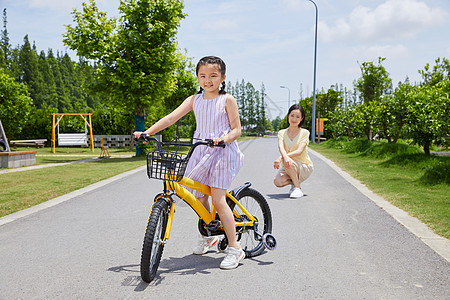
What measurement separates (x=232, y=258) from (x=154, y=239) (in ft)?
2.74

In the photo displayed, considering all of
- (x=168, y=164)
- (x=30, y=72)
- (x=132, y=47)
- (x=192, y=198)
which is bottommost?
(x=192, y=198)

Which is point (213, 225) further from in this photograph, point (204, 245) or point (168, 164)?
point (168, 164)

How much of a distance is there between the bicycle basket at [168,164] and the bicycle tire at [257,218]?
1.07 meters

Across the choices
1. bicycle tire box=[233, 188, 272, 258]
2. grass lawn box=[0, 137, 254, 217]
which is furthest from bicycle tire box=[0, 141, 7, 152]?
bicycle tire box=[233, 188, 272, 258]

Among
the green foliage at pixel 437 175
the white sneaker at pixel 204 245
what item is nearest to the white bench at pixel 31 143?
the green foliage at pixel 437 175

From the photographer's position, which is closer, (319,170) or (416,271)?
(416,271)

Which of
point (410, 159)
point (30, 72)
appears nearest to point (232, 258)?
point (410, 159)

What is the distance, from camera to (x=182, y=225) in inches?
228

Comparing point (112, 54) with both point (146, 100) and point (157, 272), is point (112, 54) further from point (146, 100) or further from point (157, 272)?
point (157, 272)

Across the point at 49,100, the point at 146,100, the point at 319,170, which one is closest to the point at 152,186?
the point at 319,170

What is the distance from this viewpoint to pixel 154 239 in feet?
11.9

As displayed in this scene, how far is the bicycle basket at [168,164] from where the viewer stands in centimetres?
343

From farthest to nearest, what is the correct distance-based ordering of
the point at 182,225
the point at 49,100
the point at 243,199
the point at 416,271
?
the point at 49,100
the point at 182,225
the point at 243,199
the point at 416,271

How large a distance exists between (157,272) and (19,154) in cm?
1314
